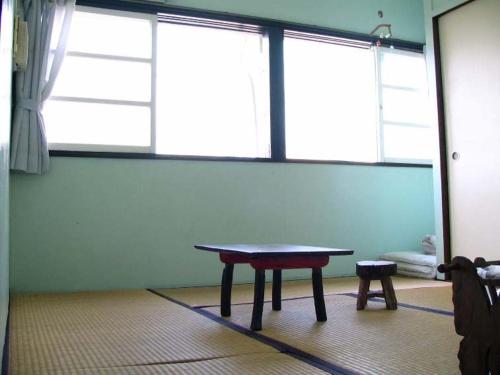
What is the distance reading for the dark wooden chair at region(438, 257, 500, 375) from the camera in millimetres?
1268

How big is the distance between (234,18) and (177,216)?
1.78m

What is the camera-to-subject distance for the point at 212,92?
420 centimetres

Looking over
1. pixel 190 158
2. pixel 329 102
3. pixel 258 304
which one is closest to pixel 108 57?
pixel 190 158

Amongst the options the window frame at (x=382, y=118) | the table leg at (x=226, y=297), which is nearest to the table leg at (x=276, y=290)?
the table leg at (x=226, y=297)

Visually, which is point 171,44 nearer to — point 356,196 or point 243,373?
point 356,196

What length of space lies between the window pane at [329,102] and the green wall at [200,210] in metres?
0.21

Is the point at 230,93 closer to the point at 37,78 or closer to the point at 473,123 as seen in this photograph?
the point at 37,78

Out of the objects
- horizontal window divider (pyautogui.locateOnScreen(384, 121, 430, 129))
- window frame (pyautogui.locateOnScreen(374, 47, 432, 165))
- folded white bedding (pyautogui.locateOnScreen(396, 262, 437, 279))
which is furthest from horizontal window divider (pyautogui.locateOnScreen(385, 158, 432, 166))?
folded white bedding (pyautogui.locateOnScreen(396, 262, 437, 279))

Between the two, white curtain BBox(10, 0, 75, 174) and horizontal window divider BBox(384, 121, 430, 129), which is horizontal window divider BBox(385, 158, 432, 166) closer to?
horizontal window divider BBox(384, 121, 430, 129)

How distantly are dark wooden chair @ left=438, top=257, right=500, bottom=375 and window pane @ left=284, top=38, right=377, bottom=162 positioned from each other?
10.2 feet

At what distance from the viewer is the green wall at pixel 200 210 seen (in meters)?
3.58

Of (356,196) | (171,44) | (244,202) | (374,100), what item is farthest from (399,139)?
(171,44)

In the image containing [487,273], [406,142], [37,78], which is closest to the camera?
[487,273]

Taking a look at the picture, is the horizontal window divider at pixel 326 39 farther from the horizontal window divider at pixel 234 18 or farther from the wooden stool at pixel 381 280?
the wooden stool at pixel 381 280
